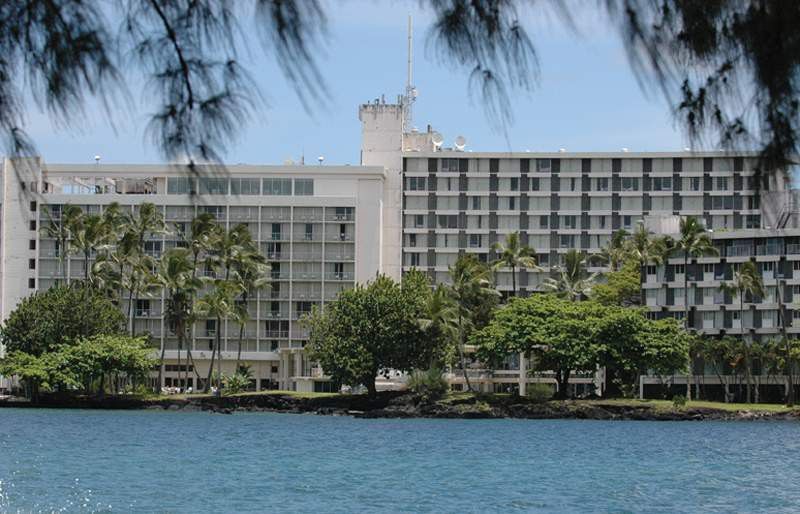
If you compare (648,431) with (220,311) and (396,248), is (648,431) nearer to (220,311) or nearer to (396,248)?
(220,311)

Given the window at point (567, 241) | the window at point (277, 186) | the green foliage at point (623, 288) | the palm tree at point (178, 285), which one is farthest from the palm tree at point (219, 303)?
the window at point (567, 241)

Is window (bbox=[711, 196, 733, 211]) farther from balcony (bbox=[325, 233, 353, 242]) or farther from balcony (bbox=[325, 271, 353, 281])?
balcony (bbox=[325, 271, 353, 281])

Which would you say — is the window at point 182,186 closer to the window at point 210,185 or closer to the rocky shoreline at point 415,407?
the window at point 210,185

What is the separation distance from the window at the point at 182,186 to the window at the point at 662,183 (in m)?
53.6

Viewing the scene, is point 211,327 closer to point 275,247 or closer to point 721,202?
point 275,247

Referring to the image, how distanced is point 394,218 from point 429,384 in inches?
1828

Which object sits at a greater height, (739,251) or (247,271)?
(739,251)

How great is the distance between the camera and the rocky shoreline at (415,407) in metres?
102

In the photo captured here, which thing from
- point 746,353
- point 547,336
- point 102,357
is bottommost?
point 102,357

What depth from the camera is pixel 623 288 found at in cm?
12975

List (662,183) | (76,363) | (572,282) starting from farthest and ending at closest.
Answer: (662,183) → (572,282) → (76,363)

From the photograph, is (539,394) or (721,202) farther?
(721,202)

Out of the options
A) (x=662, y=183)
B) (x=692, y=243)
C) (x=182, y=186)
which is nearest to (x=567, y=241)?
(x=662, y=183)

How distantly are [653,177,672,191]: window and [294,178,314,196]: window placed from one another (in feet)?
128
